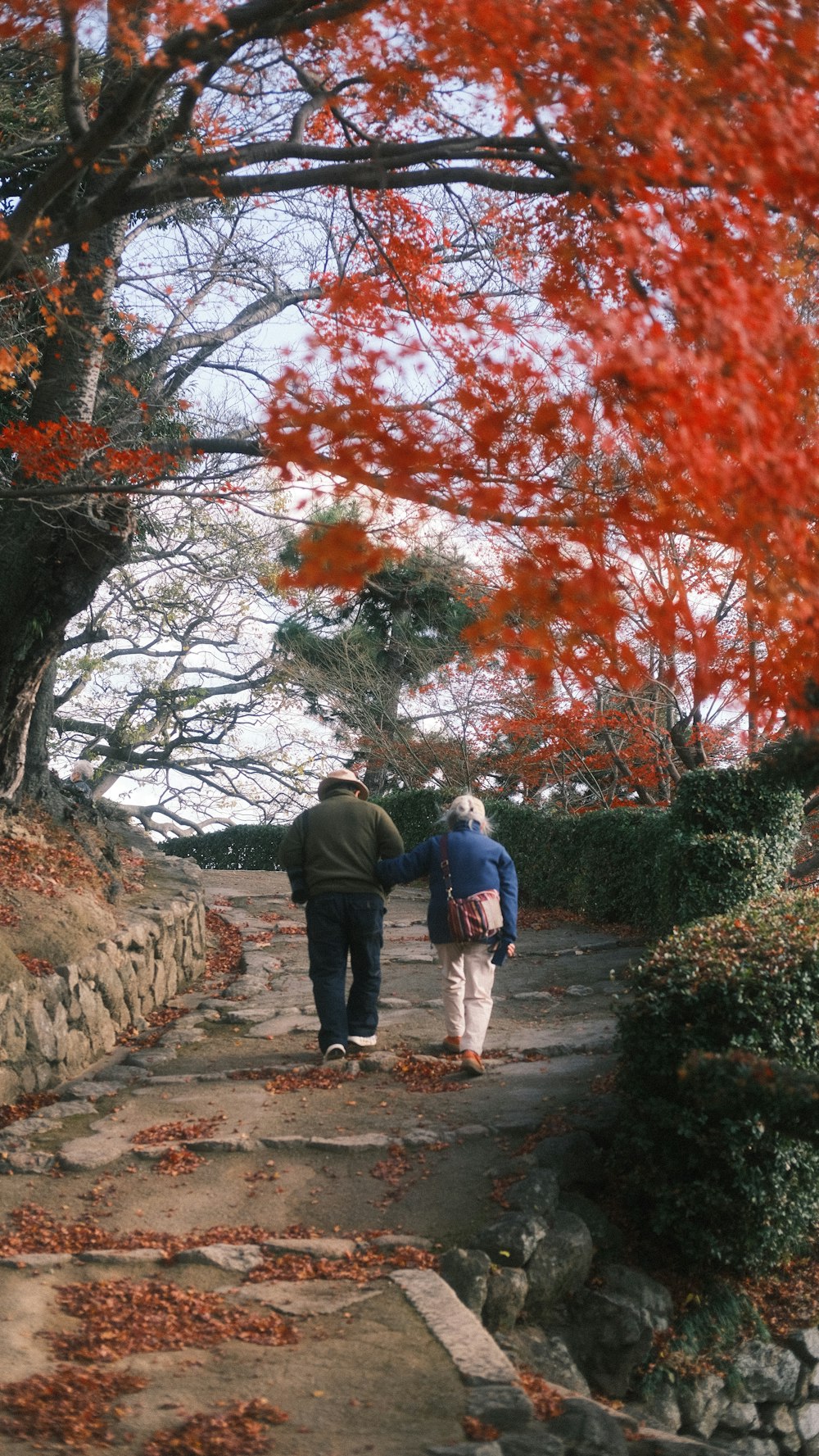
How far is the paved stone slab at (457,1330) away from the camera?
13.6 ft

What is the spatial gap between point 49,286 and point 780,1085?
817 centimetres

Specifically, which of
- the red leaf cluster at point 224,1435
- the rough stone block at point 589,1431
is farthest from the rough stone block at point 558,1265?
the red leaf cluster at point 224,1435

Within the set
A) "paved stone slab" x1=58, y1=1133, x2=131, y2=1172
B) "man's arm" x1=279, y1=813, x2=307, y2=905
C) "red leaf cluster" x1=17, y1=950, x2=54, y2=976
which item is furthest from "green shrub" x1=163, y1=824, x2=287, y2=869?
"paved stone slab" x1=58, y1=1133, x2=131, y2=1172

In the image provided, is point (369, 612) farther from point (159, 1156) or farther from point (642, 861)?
point (159, 1156)

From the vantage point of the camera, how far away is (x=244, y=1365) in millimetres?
4180

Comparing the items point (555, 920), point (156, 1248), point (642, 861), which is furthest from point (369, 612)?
point (156, 1248)

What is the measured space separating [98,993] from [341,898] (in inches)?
92.1

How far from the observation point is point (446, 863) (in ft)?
25.9

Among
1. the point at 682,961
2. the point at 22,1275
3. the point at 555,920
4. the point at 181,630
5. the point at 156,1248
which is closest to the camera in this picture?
the point at 22,1275

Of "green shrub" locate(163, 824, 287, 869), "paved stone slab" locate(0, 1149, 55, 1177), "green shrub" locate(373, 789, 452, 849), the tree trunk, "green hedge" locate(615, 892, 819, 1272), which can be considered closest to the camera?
"green hedge" locate(615, 892, 819, 1272)

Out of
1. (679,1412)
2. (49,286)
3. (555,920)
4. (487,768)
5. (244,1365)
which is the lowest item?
(679,1412)

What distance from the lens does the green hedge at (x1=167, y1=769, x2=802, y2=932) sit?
10.7 meters

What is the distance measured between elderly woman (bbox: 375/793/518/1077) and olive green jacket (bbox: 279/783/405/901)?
163 millimetres

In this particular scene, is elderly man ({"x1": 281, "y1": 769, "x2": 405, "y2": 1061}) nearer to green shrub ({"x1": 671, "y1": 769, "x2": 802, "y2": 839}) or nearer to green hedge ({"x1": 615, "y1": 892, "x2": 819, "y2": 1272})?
green hedge ({"x1": 615, "y1": 892, "x2": 819, "y2": 1272})
